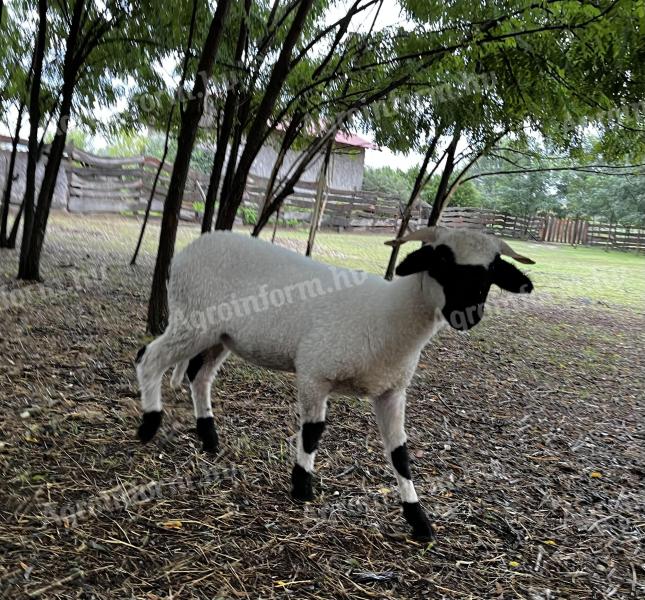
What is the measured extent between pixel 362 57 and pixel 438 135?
48.0 inches

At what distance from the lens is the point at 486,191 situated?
13477 millimetres

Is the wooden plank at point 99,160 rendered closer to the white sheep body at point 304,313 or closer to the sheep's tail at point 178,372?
the sheep's tail at point 178,372

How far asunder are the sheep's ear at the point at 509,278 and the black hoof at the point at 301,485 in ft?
3.50

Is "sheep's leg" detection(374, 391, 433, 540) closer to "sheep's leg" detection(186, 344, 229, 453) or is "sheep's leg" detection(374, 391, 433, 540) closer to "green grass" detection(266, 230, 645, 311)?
"sheep's leg" detection(186, 344, 229, 453)

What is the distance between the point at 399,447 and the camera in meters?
2.16

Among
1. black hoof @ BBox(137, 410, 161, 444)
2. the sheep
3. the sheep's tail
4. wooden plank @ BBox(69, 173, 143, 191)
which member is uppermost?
wooden plank @ BBox(69, 173, 143, 191)

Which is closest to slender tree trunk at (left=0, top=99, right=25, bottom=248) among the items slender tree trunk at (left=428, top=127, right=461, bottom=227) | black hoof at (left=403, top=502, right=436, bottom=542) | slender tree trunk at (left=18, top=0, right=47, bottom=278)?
slender tree trunk at (left=18, top=0, right=47, bottom=278)

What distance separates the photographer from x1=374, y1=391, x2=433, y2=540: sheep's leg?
2135 mm

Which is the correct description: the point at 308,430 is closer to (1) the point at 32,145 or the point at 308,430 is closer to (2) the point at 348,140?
(1) the point at 32,145

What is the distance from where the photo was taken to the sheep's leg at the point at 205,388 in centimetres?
259

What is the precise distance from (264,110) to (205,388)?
2.00m

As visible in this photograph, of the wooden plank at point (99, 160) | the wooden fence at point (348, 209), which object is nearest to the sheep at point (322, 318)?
the wooden plank at point (99, 160)

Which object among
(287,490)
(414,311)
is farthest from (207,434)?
(414,311)

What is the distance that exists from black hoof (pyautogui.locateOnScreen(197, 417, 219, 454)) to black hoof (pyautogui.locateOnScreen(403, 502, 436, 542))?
3.07 feet
